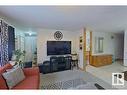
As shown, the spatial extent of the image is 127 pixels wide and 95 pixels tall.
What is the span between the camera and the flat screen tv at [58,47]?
522 cm

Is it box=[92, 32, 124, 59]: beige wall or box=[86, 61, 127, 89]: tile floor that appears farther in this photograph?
box=[92, 32, 124, 59]: beige wall

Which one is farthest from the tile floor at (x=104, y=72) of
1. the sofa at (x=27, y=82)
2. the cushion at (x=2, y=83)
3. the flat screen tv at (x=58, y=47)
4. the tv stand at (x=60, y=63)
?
the cushion at (x=2, y=83)

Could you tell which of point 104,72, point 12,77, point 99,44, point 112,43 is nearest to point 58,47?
point 104,72

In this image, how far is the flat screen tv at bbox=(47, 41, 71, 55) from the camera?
522 centimetres

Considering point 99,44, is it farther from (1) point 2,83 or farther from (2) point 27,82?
(1) point 2,83

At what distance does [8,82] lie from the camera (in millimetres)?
2016

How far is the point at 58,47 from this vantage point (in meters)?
5.36

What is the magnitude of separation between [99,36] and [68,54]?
7.43ft

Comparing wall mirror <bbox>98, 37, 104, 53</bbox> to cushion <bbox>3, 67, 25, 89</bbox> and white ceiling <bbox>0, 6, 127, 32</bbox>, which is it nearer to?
white ceiling <bbox>0, 6, 127, 32</bbox>

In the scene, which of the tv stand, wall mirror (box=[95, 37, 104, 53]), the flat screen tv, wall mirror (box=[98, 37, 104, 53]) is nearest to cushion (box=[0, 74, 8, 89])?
the tv stand

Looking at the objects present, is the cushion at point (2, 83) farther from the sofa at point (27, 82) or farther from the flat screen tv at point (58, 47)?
the flat screen tv at point (58, 47)
